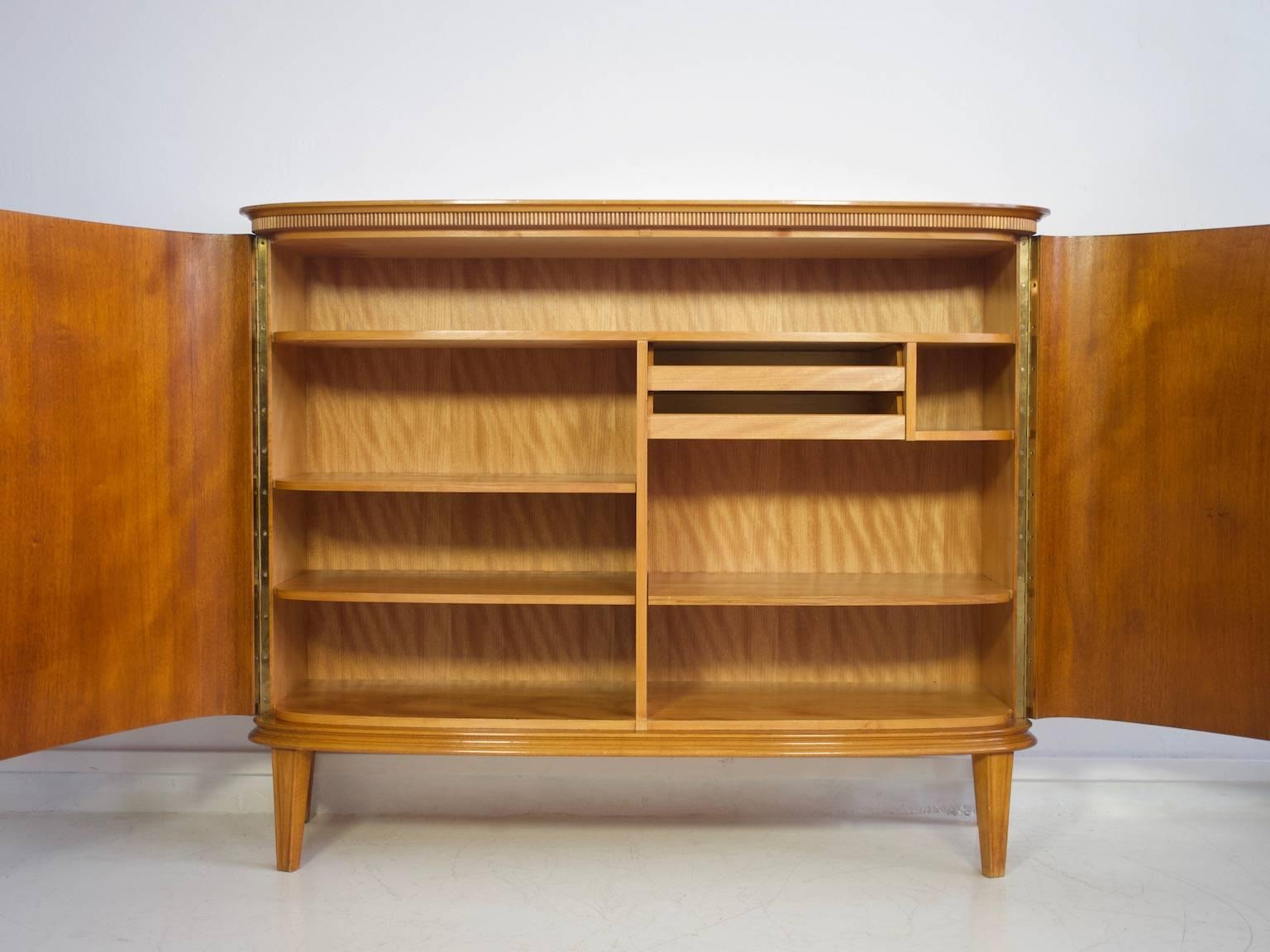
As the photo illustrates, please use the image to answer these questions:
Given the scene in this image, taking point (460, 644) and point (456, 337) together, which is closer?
point (456, 337)

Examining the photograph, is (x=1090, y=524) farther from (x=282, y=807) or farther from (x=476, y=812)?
(x=282, y=807)

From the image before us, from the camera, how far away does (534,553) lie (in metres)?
3.07

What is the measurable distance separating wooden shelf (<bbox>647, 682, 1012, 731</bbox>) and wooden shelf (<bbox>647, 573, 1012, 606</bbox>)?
0.25m

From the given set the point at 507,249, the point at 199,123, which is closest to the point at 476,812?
the point at 507,249

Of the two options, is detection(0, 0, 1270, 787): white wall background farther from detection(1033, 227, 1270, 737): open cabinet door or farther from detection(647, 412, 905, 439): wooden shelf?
detection(647, 412, 905, 439): wooden shelf

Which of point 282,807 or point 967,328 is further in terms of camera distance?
point 967,328

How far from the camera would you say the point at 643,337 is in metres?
2.62

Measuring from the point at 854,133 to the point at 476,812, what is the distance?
2237 mm

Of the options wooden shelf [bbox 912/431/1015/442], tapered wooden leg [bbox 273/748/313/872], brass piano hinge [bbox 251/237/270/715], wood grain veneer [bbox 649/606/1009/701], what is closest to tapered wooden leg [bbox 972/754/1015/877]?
wood grain veneer [bbox 649/606/1009/701]

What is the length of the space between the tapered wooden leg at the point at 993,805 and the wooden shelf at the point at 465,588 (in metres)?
0.94

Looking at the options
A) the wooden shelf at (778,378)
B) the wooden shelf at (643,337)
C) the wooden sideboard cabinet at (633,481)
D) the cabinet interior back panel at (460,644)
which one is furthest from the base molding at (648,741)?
the wooden shelf at (643,337)

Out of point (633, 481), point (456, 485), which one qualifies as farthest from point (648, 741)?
point (456, 485)

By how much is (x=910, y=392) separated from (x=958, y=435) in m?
0.16

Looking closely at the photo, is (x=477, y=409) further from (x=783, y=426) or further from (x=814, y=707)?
(x=814, y=707)
